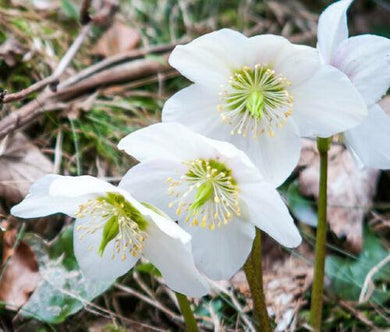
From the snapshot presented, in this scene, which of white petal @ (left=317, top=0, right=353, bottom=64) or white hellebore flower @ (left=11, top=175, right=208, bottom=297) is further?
white petal @ (left=317, top=0, right=353, bottom=64)

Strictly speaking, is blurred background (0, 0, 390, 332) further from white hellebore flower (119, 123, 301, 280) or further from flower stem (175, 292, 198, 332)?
white hellebore flower (119, 123, 301, 280)

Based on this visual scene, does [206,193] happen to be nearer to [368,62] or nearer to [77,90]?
[368,62]

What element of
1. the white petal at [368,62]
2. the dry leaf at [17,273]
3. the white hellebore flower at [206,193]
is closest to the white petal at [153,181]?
the white hellebore flower at [206,193]

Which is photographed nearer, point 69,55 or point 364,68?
point 364,68

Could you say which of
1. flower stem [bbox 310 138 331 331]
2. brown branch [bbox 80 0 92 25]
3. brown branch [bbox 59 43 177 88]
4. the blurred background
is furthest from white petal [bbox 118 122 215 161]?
brown branch [bbox 80 0 92 25]

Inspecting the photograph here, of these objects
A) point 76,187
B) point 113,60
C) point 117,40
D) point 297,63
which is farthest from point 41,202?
point 117,40

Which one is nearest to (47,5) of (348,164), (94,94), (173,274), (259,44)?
A: (94,94)

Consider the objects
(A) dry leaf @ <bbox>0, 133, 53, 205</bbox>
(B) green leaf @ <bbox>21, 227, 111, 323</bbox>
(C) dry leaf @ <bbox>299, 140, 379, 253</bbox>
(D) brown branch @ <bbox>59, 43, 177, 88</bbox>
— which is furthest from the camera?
(D) brown branch @ <bbox>59, 43, 177, 88</bbox>
